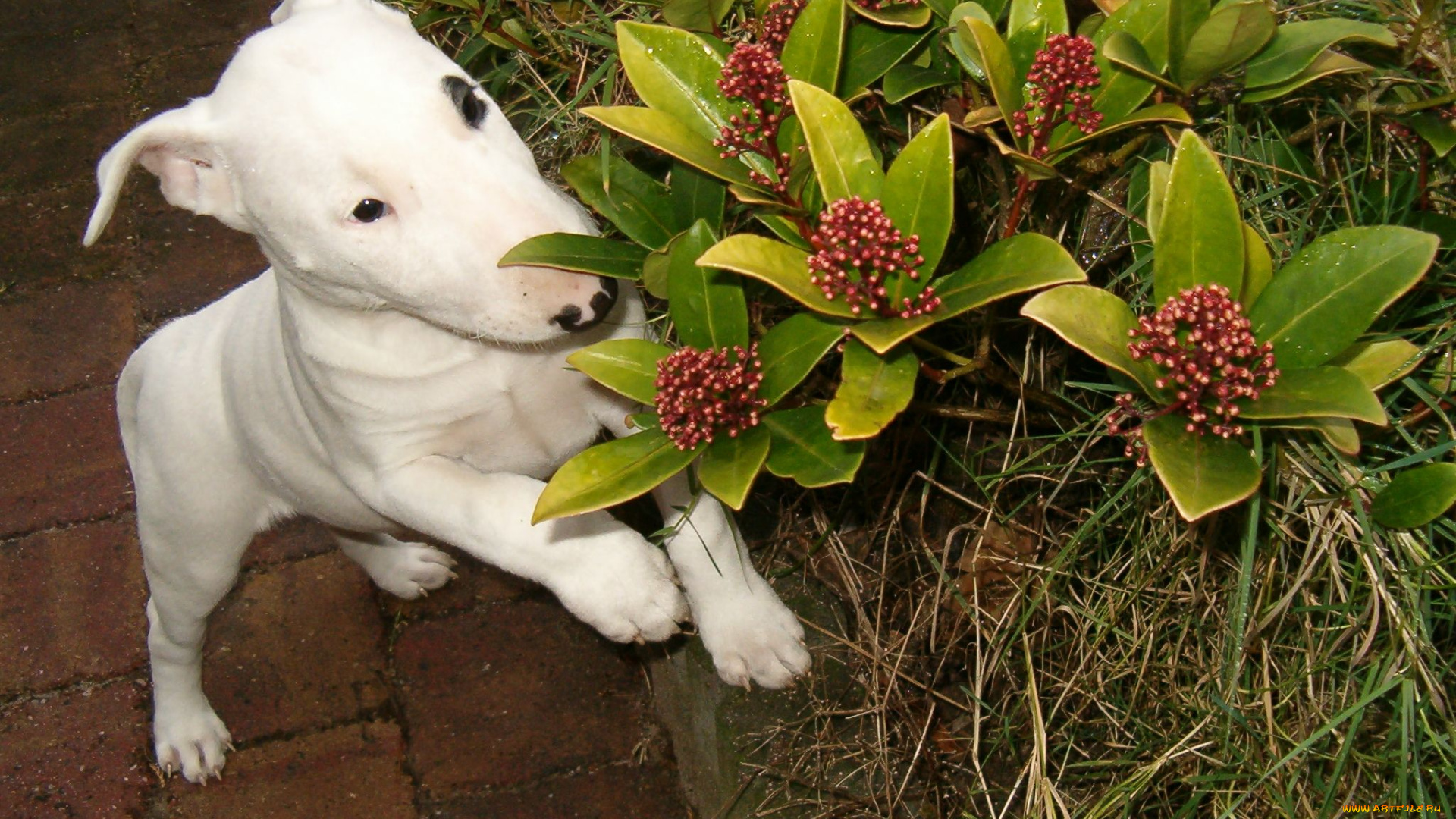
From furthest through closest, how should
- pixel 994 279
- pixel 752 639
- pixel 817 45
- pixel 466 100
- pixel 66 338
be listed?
1. pixel 66 338
2. pixel 752 639
3. pixel 466 100
4. pixel 817 45
5. pixel 994 279

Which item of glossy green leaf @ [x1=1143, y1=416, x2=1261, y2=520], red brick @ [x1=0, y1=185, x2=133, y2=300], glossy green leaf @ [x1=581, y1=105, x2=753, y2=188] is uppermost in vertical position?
glossy green leaf @ [x1=581, y1=105, x2=753, y2=188]

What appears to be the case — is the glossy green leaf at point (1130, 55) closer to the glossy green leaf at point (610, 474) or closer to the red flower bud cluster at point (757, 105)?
the red flower bud cluster at point (757, 105)

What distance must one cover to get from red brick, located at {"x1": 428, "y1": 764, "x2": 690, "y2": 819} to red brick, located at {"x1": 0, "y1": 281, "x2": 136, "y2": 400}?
1.91 metres

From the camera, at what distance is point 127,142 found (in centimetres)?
190

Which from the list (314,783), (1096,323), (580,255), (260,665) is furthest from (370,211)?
(260,665)

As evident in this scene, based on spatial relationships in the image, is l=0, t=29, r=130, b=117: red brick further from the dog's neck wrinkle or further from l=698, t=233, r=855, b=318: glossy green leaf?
l=698, t=233, r=855, b=318: glossy green leaf

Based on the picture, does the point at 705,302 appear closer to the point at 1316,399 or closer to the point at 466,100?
the point at 466,100

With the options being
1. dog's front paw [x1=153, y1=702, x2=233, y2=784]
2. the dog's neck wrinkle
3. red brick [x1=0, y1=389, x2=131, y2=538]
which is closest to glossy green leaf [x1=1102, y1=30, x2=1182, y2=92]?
the dog's neck wrinkle

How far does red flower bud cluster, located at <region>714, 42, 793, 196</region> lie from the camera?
1.57 meters

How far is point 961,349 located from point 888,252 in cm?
80

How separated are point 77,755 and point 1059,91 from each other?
2739 mm

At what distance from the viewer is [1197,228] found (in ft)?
4.65

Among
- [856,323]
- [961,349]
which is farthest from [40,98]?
[856,323]

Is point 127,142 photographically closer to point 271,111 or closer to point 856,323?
point 271,111
